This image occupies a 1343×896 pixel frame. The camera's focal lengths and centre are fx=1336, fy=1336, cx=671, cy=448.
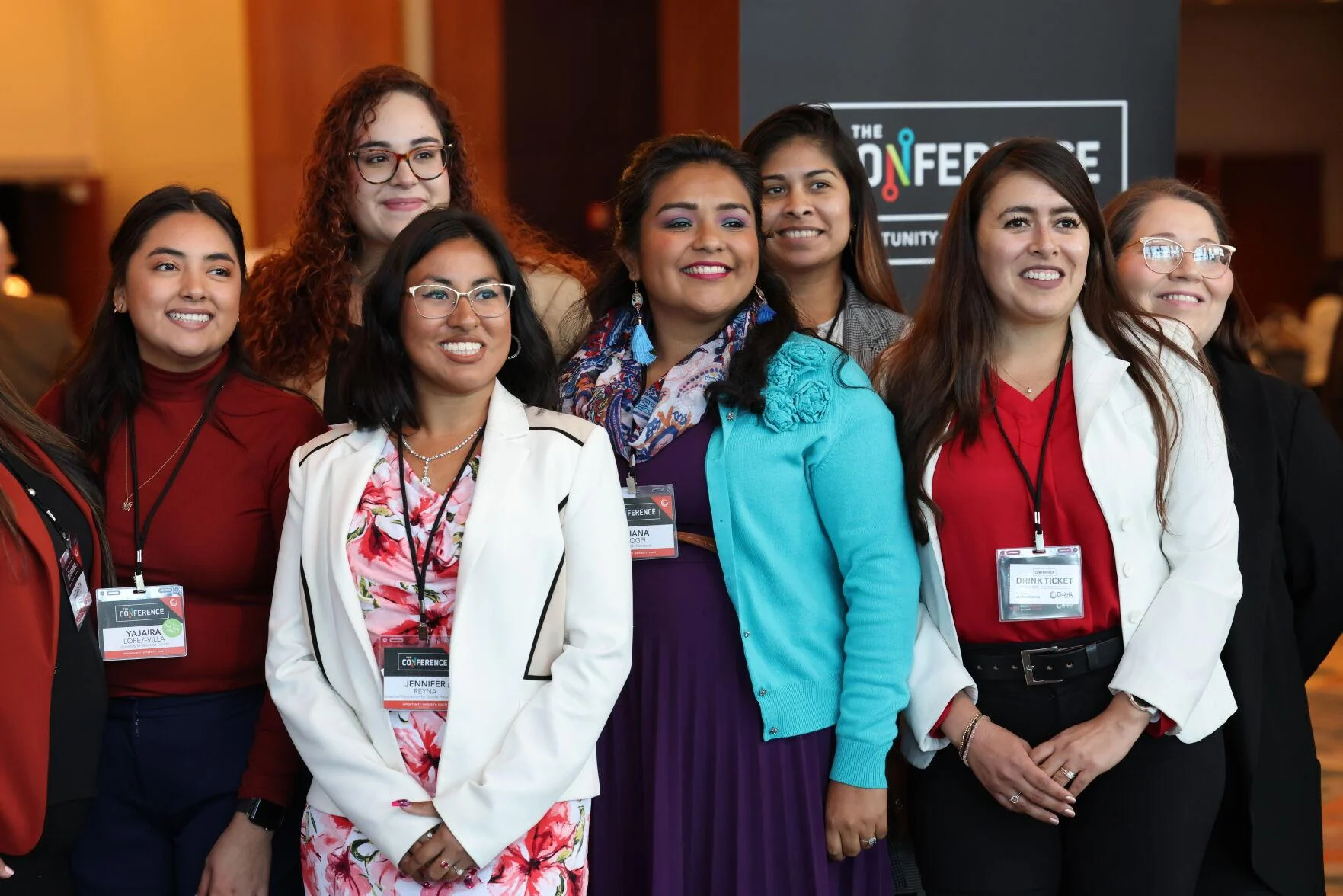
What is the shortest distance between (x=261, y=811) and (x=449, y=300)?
970 mm

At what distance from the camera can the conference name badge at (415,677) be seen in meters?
2.13

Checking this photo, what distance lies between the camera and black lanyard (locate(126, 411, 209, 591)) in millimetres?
2451

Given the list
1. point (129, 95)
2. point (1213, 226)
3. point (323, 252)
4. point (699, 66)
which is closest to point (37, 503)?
point (323, 252)

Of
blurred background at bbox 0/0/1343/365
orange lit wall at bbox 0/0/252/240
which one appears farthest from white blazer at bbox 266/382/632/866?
orange lit wall at bbox 0/0/252/240

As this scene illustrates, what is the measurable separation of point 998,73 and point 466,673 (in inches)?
101

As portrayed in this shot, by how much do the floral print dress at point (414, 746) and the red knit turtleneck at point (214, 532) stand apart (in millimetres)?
279

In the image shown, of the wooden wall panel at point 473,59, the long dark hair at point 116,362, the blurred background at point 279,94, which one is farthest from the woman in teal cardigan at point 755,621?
the wooden wall panel at point 473,59

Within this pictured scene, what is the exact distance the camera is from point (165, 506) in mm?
2471

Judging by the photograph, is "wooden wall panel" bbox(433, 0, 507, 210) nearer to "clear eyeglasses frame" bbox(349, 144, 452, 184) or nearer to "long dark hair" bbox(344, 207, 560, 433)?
"clear eyeglasses frame" bbox(349, 144, 452, 184)

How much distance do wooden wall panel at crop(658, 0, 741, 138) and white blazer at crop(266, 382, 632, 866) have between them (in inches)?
127

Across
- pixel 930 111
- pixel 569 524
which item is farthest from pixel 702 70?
pixel 569 524

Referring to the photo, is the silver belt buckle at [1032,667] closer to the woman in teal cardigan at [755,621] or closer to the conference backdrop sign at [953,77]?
the woman in teal cardigan at [755,621]

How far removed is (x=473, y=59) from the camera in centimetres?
765

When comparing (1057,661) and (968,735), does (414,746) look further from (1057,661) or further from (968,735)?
(1057,661)
